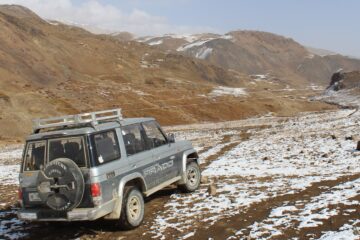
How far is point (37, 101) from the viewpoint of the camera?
69.1 meters

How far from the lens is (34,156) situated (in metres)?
10.2

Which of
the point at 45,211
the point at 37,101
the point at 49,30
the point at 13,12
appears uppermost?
the point at 13,12

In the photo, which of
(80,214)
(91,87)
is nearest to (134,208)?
(80,214)

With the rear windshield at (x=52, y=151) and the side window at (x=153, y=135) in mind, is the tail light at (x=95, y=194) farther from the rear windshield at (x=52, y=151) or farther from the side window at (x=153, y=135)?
the side window at (x=153, y=135)

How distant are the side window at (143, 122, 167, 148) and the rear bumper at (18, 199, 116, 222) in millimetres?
2579

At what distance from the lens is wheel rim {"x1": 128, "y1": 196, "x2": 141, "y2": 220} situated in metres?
10.4

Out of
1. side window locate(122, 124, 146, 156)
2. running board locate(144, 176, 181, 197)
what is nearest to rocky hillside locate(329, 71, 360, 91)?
running board locate(144, 176, 181, 197)

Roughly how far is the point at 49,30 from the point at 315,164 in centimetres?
11395

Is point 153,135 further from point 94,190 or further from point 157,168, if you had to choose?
point 94,190

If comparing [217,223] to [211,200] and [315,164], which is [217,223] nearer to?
[211,200]

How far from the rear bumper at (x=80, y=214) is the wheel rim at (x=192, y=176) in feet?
14.2

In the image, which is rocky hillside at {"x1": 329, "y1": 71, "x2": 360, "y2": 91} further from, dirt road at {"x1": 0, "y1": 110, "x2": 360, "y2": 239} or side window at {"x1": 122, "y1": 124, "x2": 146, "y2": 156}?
A: side window at {"x1": 122, "y1": 124, "x2": 146, "y2": 156}

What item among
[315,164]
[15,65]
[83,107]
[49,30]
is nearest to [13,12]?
[49,30]

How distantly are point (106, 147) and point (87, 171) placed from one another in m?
0.91
